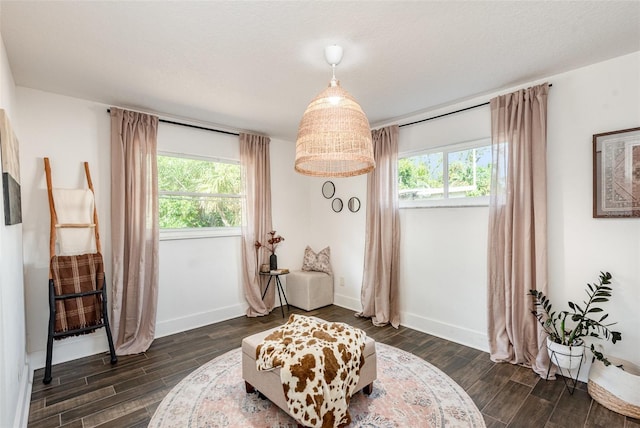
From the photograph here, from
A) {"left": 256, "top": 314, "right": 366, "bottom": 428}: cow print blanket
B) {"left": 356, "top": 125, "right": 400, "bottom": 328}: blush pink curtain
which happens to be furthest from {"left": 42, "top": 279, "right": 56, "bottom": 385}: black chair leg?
{"left": 356, "top": 125, "right": 400, "bottom": 328}: blush pink curtain

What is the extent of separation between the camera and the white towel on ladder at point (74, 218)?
9.11 ft

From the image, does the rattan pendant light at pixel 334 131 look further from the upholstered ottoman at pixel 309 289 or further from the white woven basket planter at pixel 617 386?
the upholstered ottoman at pixel 309 289

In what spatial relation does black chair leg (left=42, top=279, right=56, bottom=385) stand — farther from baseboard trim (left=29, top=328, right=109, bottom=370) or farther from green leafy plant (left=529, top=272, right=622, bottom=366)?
green leafy plant (left=529, top=272, right=622, bottom=366)

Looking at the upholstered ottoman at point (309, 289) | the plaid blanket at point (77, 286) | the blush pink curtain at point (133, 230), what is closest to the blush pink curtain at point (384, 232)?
the upholstered ottoman at point (309, 289)

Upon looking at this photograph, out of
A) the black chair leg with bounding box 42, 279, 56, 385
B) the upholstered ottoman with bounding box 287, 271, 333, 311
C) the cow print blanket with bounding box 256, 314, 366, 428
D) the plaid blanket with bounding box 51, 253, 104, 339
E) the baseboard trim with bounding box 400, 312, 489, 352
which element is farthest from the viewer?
the upholstered ottoman with bounding box 287, 271, 333, 311

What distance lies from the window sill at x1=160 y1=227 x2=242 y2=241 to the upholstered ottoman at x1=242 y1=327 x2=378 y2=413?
6.16 feet

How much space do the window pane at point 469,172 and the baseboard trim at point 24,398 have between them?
154 inches

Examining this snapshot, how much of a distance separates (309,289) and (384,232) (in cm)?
134

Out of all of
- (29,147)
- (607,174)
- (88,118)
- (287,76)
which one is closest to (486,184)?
(607,174)

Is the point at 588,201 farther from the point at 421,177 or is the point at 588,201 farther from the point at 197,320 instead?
the point at 197,320

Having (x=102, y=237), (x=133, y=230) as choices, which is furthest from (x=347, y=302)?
(x=102, y=237)

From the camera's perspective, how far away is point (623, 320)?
231 centimetres

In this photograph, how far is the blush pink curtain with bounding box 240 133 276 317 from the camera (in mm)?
4141

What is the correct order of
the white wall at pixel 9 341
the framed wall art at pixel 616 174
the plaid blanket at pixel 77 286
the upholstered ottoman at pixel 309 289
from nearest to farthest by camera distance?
1. the white wall at pixel 9 341
2. the framed wall art at pixel 616 174
3. the plaid blanket at pixel 77 286
4. the upholstered ottoman at pixel 309 289
